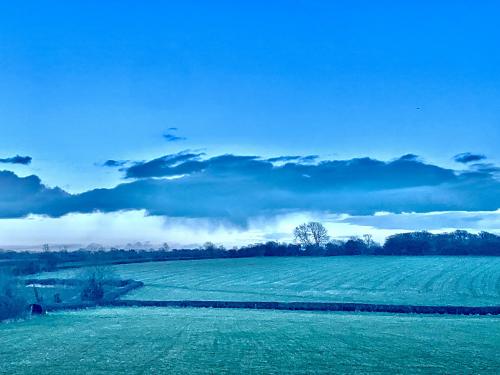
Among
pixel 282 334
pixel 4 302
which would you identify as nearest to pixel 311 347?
pixel 282 334

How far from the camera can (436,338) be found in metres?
37.8

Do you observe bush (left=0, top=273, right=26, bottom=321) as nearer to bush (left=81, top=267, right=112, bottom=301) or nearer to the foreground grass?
the foreground grass

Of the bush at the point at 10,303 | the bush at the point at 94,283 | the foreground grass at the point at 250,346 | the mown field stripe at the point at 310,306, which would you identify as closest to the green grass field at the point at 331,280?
the mown field stripe at the point at 310,306

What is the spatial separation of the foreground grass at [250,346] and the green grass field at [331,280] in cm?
2243

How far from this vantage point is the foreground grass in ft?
91.7

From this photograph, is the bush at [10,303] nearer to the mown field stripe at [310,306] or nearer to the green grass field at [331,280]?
the mown field stripe at [310,306]

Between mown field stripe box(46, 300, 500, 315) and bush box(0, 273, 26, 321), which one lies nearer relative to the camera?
bush box(0, 273, 26, 321)

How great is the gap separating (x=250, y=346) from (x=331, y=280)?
58.4 metres

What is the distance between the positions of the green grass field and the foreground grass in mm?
22433

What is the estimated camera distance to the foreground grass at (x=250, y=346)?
27.9 meters

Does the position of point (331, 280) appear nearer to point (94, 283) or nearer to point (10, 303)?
point (94, 283)

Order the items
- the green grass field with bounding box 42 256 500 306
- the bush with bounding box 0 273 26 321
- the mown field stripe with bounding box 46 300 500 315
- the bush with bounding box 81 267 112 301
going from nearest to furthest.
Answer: the bush with bounding box 0 273 26 321 → the mown field stripe with bounding box 46 300 500 315 → the green grass field with bounding box 42 256 500 306 → the bush with bounding box 81 267 112 301

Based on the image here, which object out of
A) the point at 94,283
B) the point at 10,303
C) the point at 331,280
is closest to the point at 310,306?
the point at 331,280

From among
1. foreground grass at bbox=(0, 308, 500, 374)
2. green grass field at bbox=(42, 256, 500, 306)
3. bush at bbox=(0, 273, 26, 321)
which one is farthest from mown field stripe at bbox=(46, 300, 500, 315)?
foreground grass at bbox=(0, 308, 500, 374)
